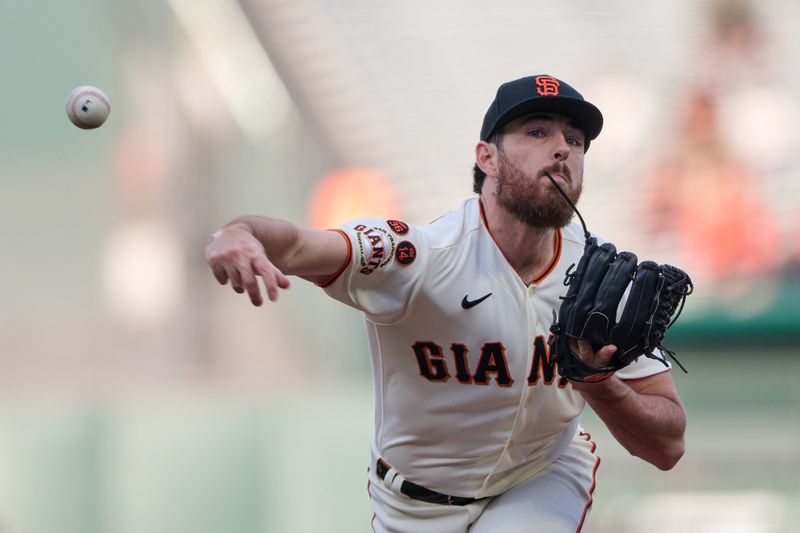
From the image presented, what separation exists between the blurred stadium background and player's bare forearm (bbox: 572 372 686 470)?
14.1 feet

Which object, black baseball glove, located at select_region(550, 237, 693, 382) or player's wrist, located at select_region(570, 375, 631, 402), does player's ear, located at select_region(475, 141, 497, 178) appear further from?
player's wrist, located at select_region(570, 375, 631, 402)

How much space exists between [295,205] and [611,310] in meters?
5.98

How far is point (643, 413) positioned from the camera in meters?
3.36

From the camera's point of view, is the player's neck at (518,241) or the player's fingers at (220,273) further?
the player's neck at (518,241)

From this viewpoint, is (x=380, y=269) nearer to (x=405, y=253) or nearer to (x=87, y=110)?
(x=405, y=253)

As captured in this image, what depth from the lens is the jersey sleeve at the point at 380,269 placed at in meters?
3.15

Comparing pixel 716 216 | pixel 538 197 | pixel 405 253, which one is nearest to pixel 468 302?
pixel 405 253

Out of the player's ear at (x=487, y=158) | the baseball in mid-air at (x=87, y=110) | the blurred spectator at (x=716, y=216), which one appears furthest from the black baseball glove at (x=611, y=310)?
the blurred spectator at (x=716, y=216)

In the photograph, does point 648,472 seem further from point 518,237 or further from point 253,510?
point 518,237

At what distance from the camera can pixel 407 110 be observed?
914 cm

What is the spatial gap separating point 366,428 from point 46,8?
450 centimetres

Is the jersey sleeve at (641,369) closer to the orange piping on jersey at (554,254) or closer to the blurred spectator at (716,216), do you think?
the orange piping on jersey at (554,254)

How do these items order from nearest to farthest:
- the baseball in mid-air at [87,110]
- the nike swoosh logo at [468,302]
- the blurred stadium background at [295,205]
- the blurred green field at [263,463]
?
the nike swoosh logo at [468,302]
the baseball in mid-air at [87,110]
the blurred green field at [263,463]
the blurred stadium background at [295,205]

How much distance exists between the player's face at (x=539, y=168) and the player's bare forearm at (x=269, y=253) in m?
0.59
